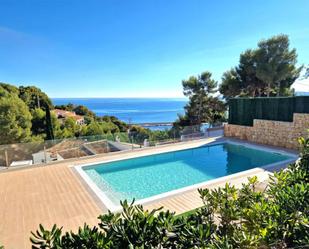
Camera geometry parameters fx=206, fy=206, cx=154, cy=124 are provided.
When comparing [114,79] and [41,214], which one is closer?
[41,214]

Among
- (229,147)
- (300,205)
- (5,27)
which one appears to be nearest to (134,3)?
(5,27)

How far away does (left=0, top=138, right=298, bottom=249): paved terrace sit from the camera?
4.80 metres

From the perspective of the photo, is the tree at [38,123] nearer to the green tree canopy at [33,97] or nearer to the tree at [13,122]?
the tree at [13,122]

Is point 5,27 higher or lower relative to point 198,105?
higher

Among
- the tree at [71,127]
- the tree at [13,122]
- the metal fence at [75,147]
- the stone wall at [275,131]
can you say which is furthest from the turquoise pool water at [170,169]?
the tree at [71,127]

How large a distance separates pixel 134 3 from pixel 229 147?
10.3 meters

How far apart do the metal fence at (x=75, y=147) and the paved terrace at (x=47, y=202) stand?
0.59m

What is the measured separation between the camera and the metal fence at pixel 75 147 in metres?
8.98

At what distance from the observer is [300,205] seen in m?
2.47

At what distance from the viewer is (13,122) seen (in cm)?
1515

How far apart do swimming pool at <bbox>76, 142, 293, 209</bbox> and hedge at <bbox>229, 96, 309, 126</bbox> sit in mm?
2474

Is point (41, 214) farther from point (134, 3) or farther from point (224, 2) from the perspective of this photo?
point (224, 2)

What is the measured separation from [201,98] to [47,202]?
733 inches

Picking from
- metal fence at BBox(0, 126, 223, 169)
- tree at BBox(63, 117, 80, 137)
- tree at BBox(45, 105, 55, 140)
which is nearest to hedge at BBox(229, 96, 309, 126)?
metal fence at BBox(0, 126, 223, 169)
